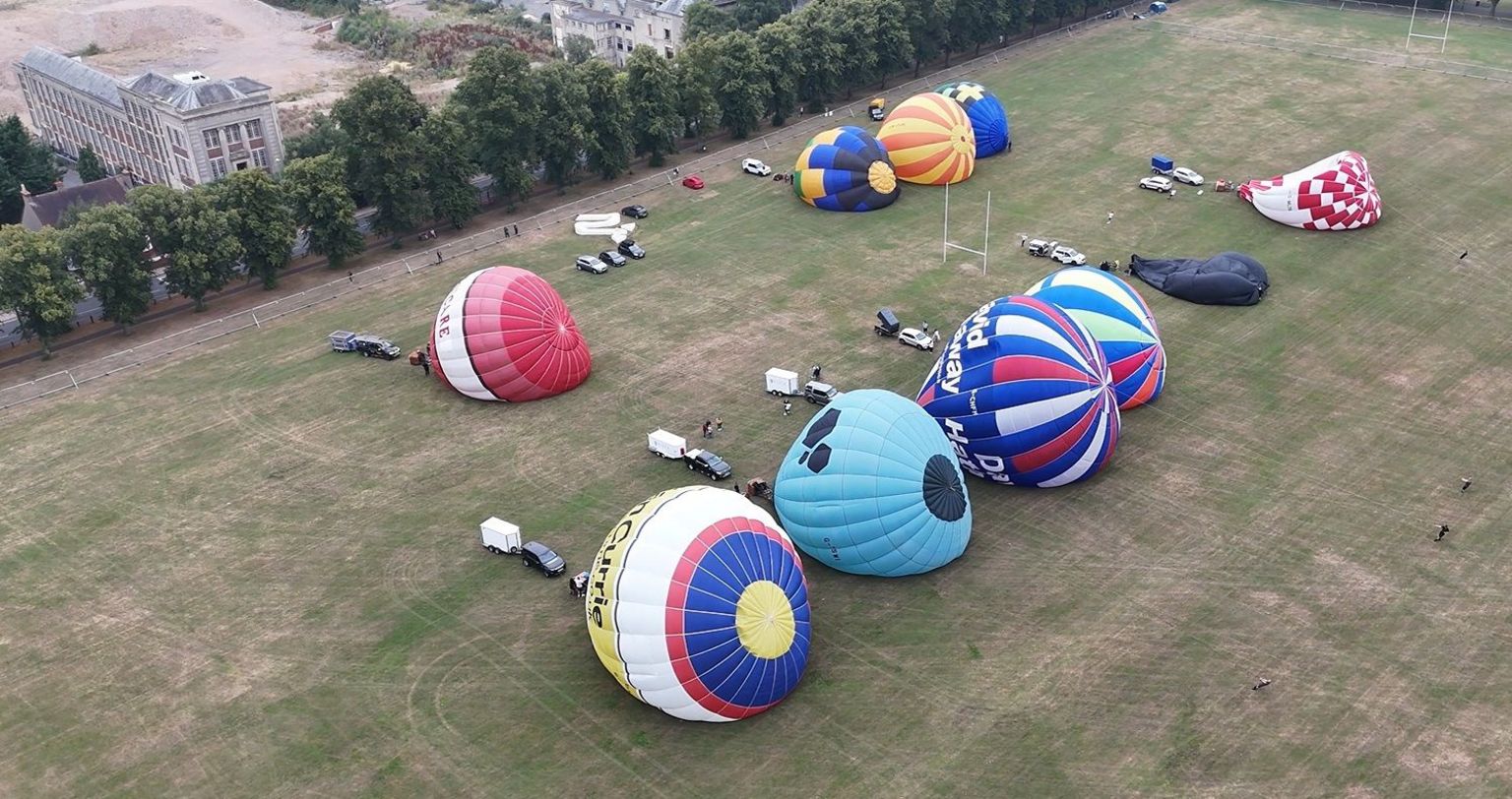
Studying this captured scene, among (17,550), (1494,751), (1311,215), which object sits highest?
(1311,215)

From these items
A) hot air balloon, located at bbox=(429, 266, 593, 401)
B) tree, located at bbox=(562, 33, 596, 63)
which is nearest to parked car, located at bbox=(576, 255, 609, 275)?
hot air balloon, located at bbox=(429, 266, 593, 401)

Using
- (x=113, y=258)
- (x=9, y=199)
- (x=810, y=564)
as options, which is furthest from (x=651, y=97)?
(x=9, y=199)

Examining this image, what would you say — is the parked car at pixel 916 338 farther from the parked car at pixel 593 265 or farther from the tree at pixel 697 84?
the tree at pixel 697 84

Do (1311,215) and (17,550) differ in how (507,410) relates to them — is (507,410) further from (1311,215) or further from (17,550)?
(1311,215)

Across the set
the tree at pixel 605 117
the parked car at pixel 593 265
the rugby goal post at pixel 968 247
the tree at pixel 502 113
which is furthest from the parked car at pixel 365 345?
the rugby goal post at pixel 968 247

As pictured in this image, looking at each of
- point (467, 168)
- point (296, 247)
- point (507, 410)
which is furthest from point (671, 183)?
point (507, 410)

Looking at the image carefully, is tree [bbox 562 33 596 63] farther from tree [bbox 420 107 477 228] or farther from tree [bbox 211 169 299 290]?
tree [bbox 211 169 299 290]
